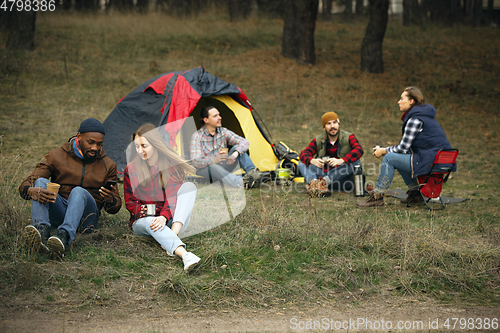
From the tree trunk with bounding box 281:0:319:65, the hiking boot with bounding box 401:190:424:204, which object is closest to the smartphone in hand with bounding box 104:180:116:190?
the hiking boot with bounding box 401:190:424:204

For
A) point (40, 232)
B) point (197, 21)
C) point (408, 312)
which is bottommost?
point (408, 312)

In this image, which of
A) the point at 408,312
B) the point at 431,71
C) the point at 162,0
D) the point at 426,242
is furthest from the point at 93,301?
the point at 162,0

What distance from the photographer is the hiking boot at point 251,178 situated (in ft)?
22.3

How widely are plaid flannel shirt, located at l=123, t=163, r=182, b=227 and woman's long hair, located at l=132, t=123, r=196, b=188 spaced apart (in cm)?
4

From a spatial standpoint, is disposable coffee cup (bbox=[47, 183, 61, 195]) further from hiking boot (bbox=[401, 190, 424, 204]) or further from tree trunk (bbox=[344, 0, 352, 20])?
tree trunk (bbox=[344, 0, 352, 20])

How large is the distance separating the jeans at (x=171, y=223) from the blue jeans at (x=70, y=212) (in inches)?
17.5

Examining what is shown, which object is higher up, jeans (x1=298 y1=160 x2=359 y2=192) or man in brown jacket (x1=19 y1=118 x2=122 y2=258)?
man in brown jacket (x1=19 y1=118 x2=122 y2=258)

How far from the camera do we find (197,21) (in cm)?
1877

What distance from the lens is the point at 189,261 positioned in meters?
3.87

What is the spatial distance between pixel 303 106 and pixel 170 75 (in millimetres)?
5270

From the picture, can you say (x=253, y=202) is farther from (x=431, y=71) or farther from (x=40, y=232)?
(x=431, y=71)

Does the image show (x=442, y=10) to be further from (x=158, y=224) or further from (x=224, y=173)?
(x=158, y=224)

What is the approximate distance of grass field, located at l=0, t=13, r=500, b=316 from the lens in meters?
3.82

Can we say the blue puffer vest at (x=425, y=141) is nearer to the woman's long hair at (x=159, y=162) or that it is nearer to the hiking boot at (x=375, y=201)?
the hiking boot at (x=375, y=201)
